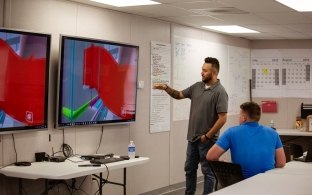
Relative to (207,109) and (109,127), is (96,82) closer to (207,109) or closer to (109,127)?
(109,127)

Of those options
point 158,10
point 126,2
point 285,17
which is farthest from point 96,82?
point 285,17

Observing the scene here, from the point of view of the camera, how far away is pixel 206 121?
5258 mm

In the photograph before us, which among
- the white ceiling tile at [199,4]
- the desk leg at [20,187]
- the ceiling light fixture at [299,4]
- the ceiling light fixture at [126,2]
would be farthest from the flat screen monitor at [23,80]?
the ceiling light fixture at [299,4]

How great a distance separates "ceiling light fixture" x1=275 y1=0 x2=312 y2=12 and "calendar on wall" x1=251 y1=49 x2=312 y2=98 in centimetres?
320

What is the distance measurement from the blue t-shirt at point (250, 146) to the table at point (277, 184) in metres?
0.12

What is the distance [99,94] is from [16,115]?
1.13 meters

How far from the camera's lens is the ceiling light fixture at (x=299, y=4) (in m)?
5.20

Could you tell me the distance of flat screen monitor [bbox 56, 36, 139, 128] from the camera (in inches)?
187

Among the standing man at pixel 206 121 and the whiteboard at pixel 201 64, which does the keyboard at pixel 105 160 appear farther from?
the whiteboard at pixel 201 64

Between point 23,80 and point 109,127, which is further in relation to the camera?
point 109,127

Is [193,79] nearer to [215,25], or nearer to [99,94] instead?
[215,25]

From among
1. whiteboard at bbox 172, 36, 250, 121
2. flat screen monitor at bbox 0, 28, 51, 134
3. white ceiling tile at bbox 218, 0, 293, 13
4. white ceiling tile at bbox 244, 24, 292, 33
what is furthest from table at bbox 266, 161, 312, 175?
white ceiling tile at bbox 244, 24, 292, 33

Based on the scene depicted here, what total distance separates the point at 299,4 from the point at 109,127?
2454 mm

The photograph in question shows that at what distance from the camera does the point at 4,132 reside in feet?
13.6
